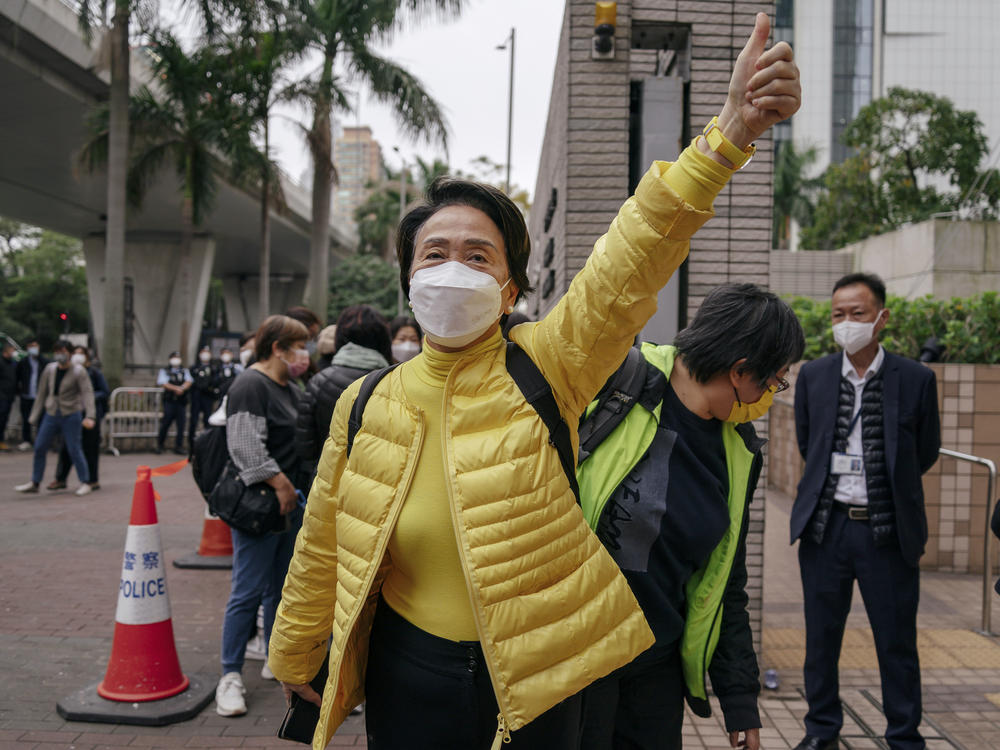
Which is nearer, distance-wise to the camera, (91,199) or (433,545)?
(433,545)

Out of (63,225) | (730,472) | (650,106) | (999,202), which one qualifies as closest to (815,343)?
(650,106)

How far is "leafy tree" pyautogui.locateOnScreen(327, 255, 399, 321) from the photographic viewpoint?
3616cm

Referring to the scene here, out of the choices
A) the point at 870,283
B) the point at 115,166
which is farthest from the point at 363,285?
the point at 870,283

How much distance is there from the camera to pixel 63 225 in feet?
103

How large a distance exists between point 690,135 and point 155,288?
29.8m

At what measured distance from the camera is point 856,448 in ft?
12.5

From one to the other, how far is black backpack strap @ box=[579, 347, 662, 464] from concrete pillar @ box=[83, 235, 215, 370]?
94.2 feet

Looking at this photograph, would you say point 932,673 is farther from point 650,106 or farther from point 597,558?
point 597,558

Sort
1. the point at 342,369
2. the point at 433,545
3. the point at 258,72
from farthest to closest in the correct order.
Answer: the point at 258,72 < the point at 342,369 < the point at 433,545

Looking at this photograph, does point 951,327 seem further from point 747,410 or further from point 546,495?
A: point 546,495

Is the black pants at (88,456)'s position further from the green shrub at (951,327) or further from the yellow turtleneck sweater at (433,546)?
the yellow turtleneck sweater at (433,546)

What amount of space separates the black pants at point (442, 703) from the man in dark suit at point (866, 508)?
92.2 inches

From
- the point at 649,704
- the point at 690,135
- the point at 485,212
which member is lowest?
the point at 649,704

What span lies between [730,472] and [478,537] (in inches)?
37.8
